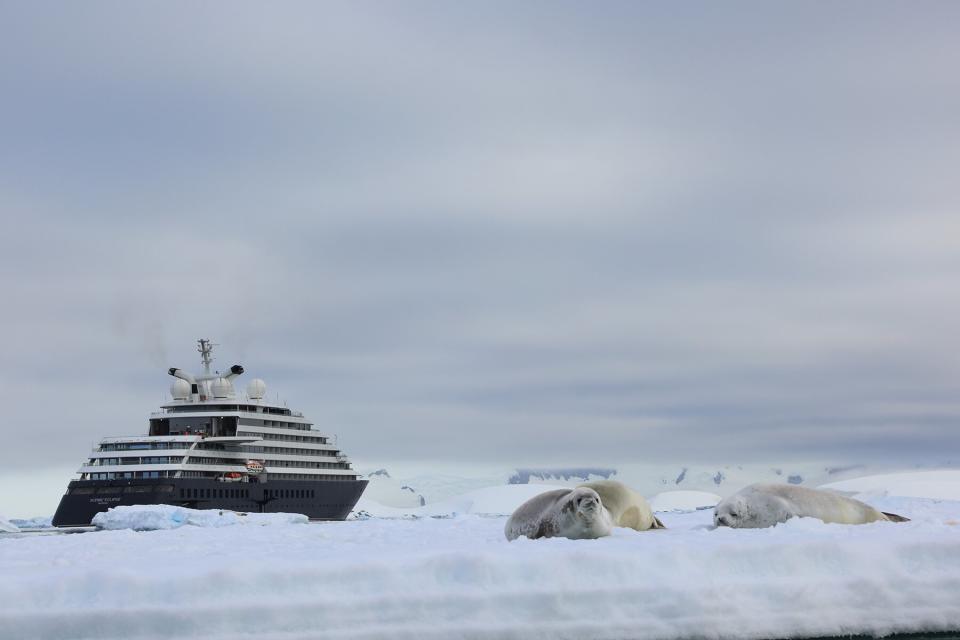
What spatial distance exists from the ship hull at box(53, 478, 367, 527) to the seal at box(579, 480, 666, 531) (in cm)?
4964

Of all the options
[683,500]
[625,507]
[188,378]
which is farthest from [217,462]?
[625,507]

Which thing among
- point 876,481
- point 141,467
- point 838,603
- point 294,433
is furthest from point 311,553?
point 294,433

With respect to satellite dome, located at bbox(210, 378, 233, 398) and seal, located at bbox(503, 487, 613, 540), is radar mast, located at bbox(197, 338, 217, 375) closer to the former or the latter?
satellite dome, located at bbox(210, 378, 233, 398)

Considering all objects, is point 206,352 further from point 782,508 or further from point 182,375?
point 782,508

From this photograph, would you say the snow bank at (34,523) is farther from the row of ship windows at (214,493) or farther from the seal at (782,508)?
the seal at (782,508)

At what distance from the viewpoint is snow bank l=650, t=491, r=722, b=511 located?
54.2 m

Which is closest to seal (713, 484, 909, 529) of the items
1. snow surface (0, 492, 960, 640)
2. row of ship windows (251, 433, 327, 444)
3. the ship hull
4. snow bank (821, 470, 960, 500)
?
snow surface (0, 492, 960, 640)

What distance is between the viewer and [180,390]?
67.0 m

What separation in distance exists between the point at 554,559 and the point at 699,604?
3.50 feet

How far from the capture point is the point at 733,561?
7570mm

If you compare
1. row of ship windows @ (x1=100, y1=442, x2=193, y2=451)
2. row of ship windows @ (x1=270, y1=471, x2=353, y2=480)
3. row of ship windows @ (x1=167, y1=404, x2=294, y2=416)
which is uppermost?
row of ship windows @ (x1=167, y1=404, x2=294, y2=416)

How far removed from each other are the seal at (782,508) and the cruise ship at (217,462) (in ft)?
167

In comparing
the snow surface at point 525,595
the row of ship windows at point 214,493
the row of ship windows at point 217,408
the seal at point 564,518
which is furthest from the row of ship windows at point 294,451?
the snow surface at point 525,595

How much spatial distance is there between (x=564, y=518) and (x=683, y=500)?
154 ft
